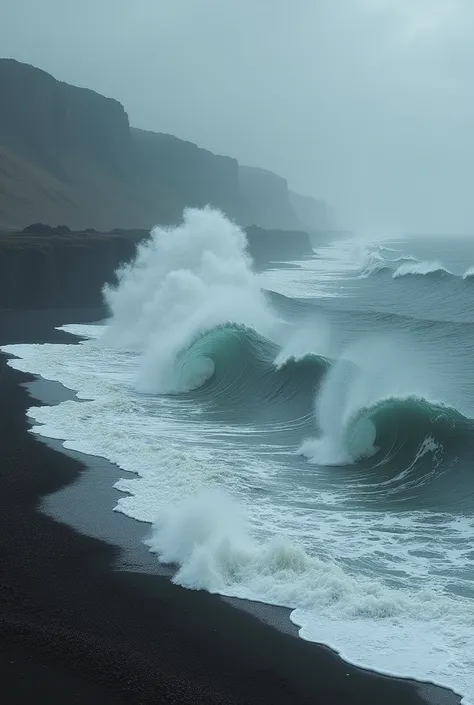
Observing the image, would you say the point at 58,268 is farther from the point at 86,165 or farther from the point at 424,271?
the point at 86,165

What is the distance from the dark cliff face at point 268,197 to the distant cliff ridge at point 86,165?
23.0 meters

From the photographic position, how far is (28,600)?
28.1 feet

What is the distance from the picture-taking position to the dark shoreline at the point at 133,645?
23.4 ft

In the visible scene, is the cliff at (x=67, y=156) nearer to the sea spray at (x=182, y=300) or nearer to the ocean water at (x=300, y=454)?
the sea spray at (x=182, y=300)

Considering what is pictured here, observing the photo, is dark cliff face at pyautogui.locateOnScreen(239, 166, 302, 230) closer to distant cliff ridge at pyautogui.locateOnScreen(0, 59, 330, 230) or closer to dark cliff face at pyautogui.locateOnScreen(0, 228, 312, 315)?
distant cliff ridge at pyautogui.locateOnScreen(0, 59, 330, 230)

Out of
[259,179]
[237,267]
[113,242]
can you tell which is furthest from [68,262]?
[259,179]

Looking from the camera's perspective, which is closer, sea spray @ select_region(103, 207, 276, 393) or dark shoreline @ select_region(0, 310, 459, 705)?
dark shoreline @ select_region(0, 310, 459, 705)

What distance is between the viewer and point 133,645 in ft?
25.7

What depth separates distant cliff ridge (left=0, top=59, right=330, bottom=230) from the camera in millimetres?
98562

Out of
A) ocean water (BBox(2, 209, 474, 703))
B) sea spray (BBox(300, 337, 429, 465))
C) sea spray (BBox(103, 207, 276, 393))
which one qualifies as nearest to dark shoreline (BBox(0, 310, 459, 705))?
ocean water (BBox(2, 209, 474, 703))

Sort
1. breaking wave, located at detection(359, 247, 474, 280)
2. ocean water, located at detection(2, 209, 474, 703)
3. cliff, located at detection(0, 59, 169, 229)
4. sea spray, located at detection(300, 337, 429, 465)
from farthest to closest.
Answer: cliff, located at detection(0, 59, 169, 229)
breaking wave, located at detection(359, 247, 474, 280)
sea spray, located at detection(300, 337, 429, 465)
ocean water, located at detection(2, 209, 474, 703)

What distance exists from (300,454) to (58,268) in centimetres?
2924

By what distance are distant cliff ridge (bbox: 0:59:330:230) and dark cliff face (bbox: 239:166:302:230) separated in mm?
23044

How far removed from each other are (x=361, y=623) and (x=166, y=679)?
1.88 metres
